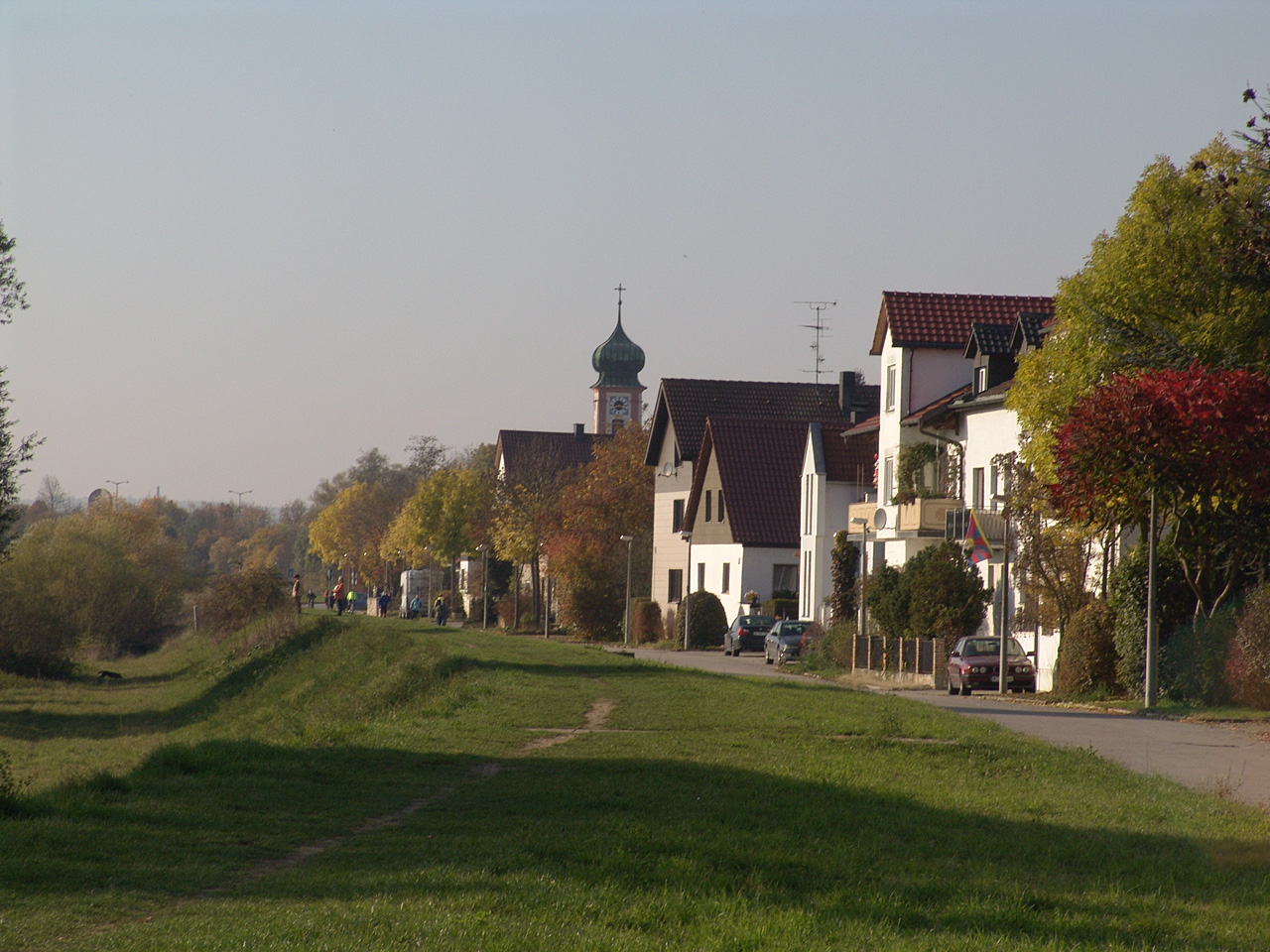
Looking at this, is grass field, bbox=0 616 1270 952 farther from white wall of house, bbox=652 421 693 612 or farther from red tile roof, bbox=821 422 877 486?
white wall of house, bbox=652 421 693 612

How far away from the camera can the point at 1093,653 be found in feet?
94.2

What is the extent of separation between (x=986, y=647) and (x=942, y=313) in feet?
51.8

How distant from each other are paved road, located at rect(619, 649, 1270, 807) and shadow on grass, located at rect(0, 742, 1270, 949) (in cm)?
394

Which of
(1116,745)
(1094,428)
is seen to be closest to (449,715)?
(1116,745)

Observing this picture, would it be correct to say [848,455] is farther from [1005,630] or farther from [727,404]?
[1005,630]

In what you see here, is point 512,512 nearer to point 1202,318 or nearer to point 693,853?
point 1202,318

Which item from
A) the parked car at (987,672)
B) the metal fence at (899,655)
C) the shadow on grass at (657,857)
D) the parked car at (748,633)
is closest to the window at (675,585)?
the parked car at (748,633)

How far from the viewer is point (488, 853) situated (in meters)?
9.88

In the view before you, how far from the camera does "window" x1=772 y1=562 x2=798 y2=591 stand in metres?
60.4

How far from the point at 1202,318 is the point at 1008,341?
1417 cm

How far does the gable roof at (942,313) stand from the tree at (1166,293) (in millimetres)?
16743

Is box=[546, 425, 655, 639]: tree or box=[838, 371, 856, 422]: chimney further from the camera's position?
box=[838, 371, 856, 422]: chimney

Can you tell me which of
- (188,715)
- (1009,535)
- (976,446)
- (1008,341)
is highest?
(1008,341)

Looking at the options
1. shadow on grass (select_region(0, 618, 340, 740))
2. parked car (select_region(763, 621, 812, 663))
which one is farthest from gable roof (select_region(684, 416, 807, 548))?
shadow on grass (select_region(0, 618, 340, 740))
